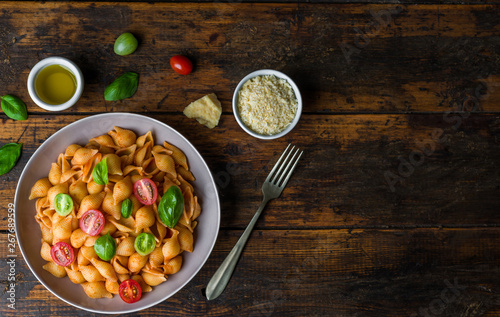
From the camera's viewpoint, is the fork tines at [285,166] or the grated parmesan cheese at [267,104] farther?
the fork tines at [285,166]

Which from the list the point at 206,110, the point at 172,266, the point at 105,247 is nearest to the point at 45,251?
the point at 105,247

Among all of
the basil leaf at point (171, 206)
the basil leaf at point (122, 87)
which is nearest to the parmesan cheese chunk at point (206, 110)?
the basil leaf at point (122, 87)

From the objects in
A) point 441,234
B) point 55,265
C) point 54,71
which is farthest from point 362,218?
point 54,71

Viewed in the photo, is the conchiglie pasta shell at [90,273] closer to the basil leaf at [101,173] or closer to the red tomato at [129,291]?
the red tomato at [129,291]

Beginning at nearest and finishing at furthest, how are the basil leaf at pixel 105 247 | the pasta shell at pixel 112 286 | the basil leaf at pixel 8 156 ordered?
the basil leaf at pixel 105 247, the pasta shell at pixel 112 286, the basil leaf at pixel 8 156

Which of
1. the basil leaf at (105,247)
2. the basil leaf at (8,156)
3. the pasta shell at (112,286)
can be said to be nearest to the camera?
→ the basil leaf at (105,247)

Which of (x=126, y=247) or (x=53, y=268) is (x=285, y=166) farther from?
(x=53, y=268)

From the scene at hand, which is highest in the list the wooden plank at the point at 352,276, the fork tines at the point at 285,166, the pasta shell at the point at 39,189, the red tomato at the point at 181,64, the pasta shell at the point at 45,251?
the red tomato at the point at 181,64

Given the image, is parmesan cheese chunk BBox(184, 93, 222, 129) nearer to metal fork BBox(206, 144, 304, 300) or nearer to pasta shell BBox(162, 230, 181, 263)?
metal fork BBox(206, 144, 304, 300)

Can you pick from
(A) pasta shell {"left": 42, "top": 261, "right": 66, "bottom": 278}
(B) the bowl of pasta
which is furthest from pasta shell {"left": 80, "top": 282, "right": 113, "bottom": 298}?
(A) pasta shell {"left": 42, "top": 261, "right": 66, "bottom": 278}

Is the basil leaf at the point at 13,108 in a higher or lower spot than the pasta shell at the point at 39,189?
higher
